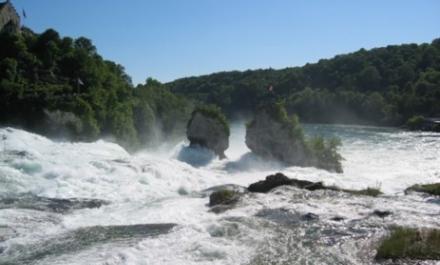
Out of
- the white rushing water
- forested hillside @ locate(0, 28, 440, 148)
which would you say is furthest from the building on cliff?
the white rushing water

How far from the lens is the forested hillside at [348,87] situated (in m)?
111

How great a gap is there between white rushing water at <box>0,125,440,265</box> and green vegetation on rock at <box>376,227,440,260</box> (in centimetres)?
51

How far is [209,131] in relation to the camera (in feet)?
160

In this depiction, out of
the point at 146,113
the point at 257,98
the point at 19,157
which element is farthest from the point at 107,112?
the point at 257,98

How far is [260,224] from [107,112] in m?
33.0

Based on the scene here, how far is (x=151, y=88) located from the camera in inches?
2835

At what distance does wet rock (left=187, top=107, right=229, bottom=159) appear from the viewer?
1916 inches

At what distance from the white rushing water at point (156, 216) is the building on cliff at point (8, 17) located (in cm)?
2875

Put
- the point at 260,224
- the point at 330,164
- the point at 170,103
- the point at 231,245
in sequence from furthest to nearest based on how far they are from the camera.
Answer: the point at 170,103 → the point at 330,164 → the point at 260,224 → the point at 231,245

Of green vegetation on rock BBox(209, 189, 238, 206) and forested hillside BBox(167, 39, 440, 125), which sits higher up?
forested hillside BBox(167, 39, 440, 125)

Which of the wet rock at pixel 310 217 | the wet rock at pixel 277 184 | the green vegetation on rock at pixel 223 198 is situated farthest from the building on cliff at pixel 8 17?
the wet rock at pixel 310 217

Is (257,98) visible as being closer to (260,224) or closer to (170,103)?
(170,103)

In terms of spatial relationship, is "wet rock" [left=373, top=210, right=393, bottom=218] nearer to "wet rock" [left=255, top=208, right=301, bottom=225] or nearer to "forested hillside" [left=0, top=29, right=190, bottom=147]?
"wet rock" [left=255, top=208, right=301, bottom=225]

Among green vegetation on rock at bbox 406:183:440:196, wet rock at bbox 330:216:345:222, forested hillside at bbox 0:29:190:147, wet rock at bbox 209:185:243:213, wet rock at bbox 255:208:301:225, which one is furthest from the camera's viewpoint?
forested hillside at bbox 0:29:190:147
